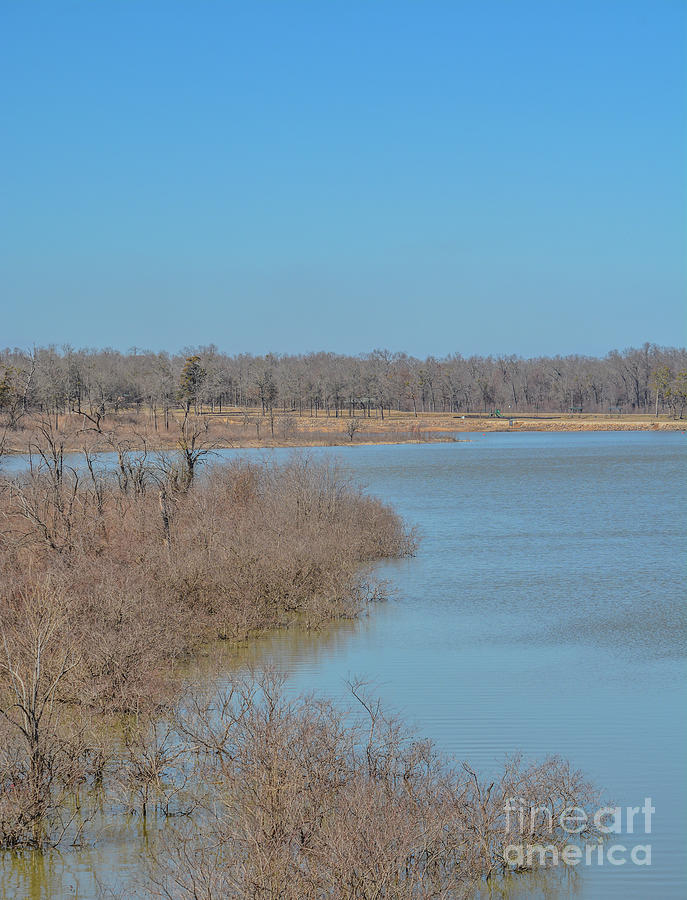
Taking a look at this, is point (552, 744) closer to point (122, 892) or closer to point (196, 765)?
point (196, 765)

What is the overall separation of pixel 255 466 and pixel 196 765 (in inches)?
870

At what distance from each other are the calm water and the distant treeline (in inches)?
A: 2877

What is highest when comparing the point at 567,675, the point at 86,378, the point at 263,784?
the point at 86,378

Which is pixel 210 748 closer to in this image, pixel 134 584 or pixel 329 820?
pixel 329 820

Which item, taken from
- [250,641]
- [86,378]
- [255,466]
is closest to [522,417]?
[86,378]

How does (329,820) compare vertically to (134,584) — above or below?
below

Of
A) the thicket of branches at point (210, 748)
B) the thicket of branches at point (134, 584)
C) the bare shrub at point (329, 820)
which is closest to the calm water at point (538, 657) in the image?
the thicket of branches at point (210, 748)

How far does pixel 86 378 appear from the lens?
4171 inches

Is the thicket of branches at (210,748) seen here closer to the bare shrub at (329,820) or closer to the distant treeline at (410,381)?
the bare shrub at (329,820)

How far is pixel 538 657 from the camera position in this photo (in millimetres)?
19969

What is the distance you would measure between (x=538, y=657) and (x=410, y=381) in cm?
13733

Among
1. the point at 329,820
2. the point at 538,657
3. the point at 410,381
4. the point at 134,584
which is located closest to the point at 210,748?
the point at 329,820

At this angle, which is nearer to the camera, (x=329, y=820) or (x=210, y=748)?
(x=329, y=820)

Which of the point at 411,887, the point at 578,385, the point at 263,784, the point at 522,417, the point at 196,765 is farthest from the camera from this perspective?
the point at 578,385
